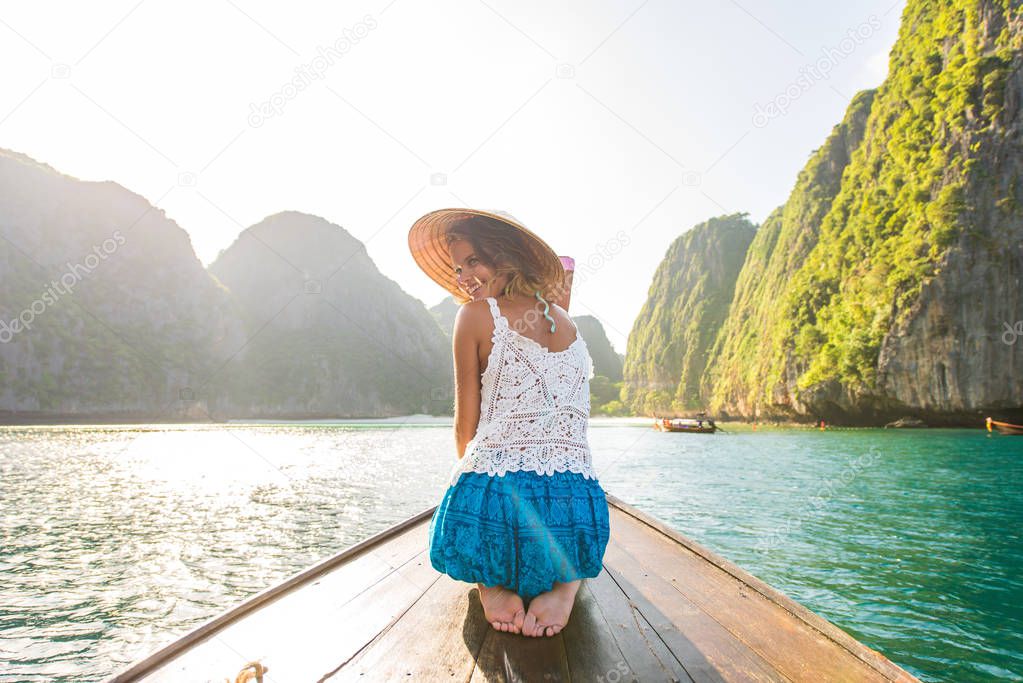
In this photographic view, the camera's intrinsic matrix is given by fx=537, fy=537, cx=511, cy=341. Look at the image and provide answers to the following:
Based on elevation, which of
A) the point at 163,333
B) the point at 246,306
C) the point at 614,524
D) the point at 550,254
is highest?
the point at 246,306

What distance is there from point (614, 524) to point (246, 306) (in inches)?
5463

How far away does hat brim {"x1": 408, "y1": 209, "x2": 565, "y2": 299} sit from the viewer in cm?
257

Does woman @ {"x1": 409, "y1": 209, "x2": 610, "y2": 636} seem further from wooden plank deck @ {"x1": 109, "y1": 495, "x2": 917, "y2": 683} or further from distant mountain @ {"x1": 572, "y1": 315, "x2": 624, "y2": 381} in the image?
distant mountain @ {"x1": 572, "y1": 315, "x2": 624, "y2": 381}

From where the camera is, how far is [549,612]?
7.38ft

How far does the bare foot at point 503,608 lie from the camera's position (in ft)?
7.44

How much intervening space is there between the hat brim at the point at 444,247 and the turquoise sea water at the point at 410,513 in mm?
4263

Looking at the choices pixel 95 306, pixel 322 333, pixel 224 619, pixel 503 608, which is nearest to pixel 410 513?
pixel 224 619

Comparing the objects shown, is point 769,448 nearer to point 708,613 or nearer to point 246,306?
point 708,613

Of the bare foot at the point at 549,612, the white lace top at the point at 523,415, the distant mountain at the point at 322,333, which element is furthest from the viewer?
the distant mountain at the point at 322,333

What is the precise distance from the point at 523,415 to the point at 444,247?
1166 millimetres

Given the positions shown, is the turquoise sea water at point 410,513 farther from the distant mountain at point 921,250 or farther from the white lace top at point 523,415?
the distant mountain at point 921,250

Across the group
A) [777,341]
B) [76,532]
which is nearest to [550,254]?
[76,532]

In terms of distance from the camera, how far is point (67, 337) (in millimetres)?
76750

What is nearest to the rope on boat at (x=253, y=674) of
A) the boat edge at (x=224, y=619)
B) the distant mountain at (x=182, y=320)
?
the boat edge at (x=224, y=619)
